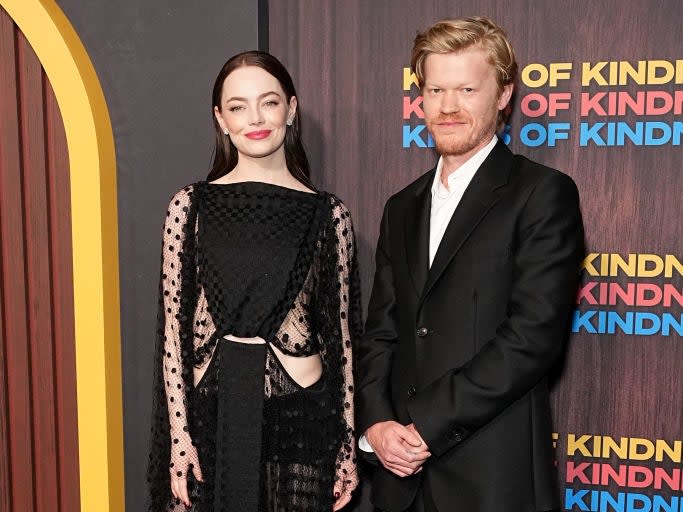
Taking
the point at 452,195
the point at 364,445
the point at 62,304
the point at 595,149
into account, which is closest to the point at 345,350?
the point at 364,445

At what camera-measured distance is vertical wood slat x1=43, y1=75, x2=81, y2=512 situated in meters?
2.51

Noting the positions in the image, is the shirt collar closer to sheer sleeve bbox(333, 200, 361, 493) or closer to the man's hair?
the man's hair

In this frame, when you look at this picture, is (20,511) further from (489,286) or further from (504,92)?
(504,92)

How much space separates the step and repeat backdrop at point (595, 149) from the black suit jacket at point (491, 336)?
54 cm

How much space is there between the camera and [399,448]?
5.74 feet

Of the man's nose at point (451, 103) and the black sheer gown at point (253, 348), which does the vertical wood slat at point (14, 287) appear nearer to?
the black sheer gown at point (253, 348)

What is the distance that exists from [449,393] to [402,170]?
946mm

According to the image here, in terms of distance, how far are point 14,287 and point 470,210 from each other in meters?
1.70

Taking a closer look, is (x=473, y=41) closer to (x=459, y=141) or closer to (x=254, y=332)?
(x=459, y=141)

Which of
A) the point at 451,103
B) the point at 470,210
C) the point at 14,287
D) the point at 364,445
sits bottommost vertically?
the point at 364,445

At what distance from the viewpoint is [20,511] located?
2.67m

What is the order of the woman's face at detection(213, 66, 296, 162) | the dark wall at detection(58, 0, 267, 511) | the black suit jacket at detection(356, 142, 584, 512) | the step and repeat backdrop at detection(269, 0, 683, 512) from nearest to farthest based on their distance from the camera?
the black suit jacket at detection(356, 142, 584, 512) → the woman's face at detection(213, 66, 296, 162) → the step and repeat backdrop at detection(269, 0, 683, 512) → the dark wall at detection(58, 0, 267, 511)

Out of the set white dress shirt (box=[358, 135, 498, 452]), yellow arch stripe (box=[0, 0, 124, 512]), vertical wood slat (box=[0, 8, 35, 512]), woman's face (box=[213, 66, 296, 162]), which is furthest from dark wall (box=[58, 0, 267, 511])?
white dress shirt (box=[358, 135, 498, 452])

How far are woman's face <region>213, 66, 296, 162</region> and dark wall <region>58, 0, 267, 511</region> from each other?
1.47 feet
